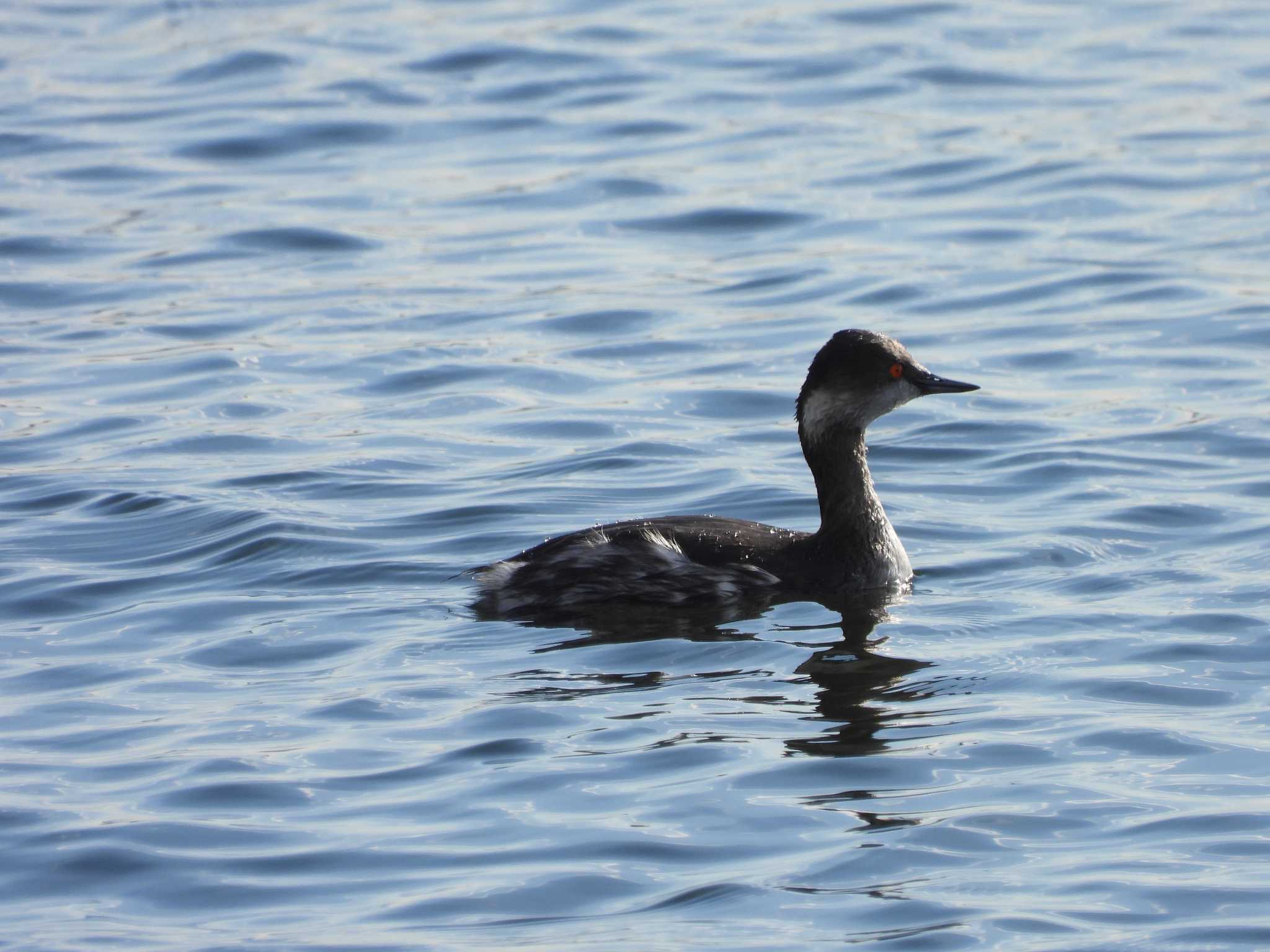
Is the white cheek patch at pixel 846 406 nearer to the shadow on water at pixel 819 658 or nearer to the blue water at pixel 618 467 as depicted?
the blue water at pixel 618 467

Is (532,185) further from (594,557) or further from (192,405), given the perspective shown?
(594,557)

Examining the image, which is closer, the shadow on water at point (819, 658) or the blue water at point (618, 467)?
the blue water at point (618, 467)

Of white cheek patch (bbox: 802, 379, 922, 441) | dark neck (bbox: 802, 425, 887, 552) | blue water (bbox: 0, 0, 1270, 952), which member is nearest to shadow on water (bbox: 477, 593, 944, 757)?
blue water (bbox: 0, 0, 1270, 952)

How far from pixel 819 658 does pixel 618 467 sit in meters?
3.09

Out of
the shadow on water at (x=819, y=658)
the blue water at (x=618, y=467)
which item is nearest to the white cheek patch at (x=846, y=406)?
the blue water at (x=618, y=467)

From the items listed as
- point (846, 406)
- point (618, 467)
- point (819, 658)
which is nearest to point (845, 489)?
point (846, 406)

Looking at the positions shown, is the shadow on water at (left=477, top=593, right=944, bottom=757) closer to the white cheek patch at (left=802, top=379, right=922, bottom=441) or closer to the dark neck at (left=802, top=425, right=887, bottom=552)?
the dark neck at (left=802, top=425, right=887, bottom=552)

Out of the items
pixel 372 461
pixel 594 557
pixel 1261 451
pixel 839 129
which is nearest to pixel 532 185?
pixel 839 129

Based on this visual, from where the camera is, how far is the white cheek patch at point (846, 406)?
10.1 metres

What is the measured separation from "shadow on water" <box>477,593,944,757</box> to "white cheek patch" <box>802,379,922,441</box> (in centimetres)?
86

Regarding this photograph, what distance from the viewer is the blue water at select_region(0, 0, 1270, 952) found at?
6.93m

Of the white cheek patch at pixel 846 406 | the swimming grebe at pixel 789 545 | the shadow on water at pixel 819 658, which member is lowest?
the shadow on water at pixel 819 658

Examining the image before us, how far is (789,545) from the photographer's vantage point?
977 centimetres

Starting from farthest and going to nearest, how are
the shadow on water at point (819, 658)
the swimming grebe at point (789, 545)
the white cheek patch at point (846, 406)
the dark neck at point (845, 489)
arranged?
the white cheek patch at point (846, 406) → the dark neck at point (845, 489) → the swimming grebe at point (789, 545) → the shadow on water at point (819, 658)
